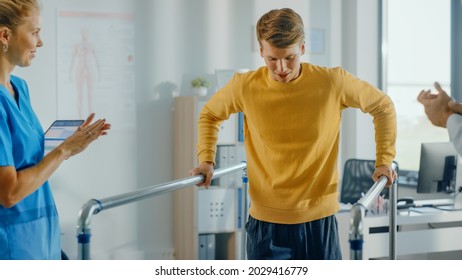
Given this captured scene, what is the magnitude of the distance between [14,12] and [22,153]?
1.11 feet

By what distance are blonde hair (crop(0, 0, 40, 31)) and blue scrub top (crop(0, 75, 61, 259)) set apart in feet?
0.51

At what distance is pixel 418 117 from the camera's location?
5203mm

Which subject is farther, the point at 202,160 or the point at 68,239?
the point at 68,239

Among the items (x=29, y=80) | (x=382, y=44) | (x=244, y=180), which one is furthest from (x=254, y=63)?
(x=244, y=180)

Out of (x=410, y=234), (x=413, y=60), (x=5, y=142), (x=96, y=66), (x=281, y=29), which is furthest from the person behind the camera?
(x=413, y=60)

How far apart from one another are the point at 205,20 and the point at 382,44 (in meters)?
1.50

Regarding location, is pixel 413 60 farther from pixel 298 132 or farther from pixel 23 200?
pixel 23 200

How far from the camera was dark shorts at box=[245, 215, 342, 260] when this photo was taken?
1.92 m

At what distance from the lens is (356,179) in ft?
14.8

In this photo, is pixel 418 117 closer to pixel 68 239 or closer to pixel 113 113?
pixel 113 113

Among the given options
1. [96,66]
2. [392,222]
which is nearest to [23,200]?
[392,222]

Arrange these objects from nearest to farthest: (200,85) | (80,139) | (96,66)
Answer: (80,139)
(96,66)
(200,85)

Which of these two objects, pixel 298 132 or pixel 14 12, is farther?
pixel 298 132
